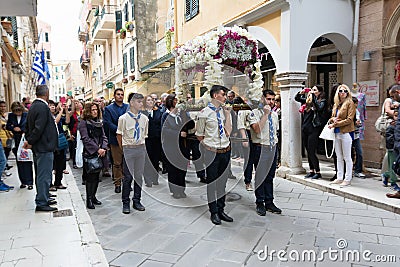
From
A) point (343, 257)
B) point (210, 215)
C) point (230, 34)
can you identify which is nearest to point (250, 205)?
point (210, 215)

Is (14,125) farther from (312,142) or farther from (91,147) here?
(312,142)

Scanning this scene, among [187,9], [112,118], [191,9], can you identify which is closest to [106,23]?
[187,9]

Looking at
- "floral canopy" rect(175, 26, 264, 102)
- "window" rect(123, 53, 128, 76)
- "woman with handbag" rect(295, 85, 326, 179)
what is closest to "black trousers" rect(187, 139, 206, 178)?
"floral canopy" rect(175, 26, 264, 102)

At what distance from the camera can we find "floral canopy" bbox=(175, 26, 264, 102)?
15.6 feet

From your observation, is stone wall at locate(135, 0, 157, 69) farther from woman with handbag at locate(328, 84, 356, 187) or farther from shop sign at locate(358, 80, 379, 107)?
woman with handbag at locate(328, 84, 356, 187)

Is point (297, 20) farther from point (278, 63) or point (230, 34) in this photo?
point (230, 34)

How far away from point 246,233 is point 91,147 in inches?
108

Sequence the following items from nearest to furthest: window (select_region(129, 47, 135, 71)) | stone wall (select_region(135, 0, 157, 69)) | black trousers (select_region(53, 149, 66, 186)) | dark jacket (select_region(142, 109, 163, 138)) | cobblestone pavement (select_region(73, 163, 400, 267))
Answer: cobblestone pavement (select_region(73, 163, 400, 267)) → black trousers (select_region(53, 149, 66, 186)) → dark jacket (select_region(142, 109, 163, 138)) → stone wall (select_region(135, 0, 157, 69)) → window (select_region(129, 47, 135, 71))

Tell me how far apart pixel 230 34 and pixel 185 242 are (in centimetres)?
290

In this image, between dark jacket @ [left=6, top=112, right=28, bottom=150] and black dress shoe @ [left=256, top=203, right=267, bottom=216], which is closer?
black dress shoe @ [left=256, top=203, right=267, bottom=216]

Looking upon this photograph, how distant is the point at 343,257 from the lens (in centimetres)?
360

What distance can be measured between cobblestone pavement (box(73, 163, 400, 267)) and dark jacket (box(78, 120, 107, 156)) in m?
0.94

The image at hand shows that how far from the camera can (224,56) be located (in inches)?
187

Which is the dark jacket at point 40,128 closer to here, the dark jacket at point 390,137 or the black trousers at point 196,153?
the black trousers at point 196,153
